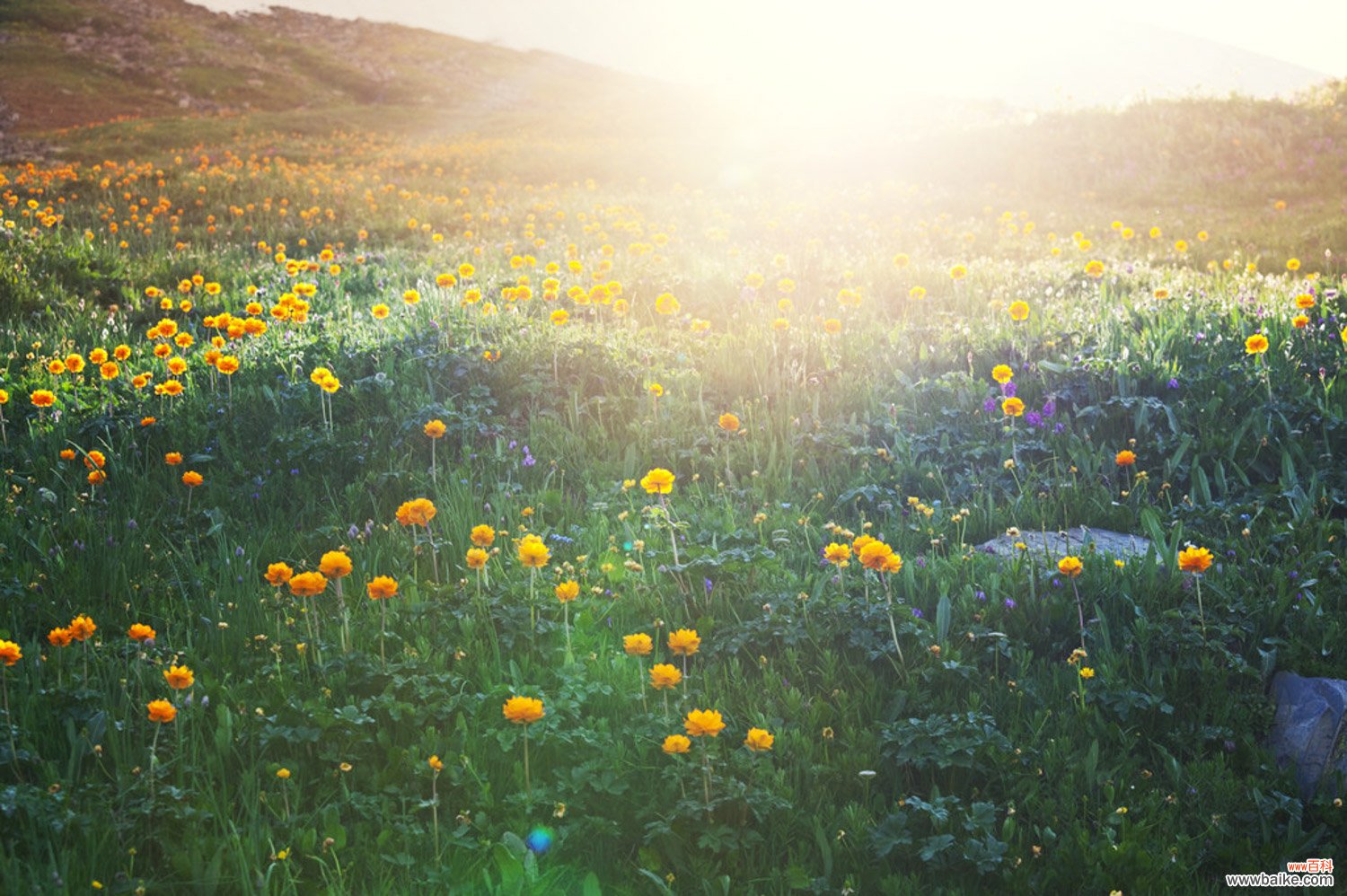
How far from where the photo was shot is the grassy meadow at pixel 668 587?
2.73 meters

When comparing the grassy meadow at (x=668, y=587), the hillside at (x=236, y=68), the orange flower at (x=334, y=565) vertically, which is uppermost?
the hillside at (x=236, y=68)

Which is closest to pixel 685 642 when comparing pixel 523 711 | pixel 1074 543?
pixel 523 711

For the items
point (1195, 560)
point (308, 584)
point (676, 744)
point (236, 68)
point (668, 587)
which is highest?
point (236, 68)

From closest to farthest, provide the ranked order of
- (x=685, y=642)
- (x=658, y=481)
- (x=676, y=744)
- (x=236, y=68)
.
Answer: (x=676, y=744)
(x=685, y=642)
(x=658, y=481)
(x=236, y=68)

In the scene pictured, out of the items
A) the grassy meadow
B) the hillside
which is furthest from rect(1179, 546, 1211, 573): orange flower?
the hillside

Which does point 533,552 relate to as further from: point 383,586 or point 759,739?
point 759,739

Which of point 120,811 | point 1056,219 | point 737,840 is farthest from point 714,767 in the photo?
point 1056,219

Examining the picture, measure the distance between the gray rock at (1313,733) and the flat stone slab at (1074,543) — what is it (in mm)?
895

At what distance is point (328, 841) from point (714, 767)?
1148 millimetres

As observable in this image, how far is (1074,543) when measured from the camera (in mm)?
4355

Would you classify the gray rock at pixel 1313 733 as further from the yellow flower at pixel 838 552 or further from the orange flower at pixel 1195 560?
the yellow flower at pixel 838 552

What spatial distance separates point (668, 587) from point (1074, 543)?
1931 mm

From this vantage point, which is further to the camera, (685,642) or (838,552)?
(838,552)

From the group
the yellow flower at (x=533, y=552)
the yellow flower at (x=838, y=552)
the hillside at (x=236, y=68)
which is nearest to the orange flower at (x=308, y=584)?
the yellow flower at (x=533, y=552)
